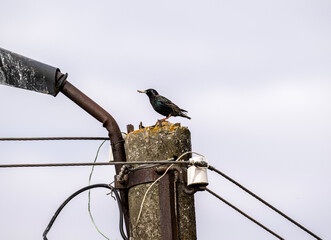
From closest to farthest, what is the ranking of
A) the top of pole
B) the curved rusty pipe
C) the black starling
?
the curved rusty pipe → the top of pole → the black starling

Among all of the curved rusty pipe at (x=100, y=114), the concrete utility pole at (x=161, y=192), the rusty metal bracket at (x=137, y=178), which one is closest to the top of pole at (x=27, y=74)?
the curved rusty pipe at (x=100, y=114)

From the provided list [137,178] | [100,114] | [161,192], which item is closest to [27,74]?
[100,114]

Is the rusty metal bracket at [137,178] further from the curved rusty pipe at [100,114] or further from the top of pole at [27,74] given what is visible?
the top of pole at [27,74]

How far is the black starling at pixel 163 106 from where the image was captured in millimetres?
9586

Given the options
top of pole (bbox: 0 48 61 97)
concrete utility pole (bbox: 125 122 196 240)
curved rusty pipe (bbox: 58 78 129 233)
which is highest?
top of pole (bbox: 0 48 61 97)

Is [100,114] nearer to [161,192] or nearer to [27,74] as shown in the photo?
[27,74]

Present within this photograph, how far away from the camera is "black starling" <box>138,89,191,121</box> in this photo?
959 cm

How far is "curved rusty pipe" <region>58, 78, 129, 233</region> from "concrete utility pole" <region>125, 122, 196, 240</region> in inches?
5.1

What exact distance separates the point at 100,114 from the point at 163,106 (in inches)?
121

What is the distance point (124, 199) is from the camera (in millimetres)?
6352

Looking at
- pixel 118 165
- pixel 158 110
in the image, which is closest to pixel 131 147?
pixel 118 165

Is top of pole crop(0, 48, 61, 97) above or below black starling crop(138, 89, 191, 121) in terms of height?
below

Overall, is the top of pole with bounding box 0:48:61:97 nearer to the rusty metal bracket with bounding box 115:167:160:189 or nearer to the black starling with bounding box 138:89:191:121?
the rusty metal bracket with bounding box 115:167:160:189

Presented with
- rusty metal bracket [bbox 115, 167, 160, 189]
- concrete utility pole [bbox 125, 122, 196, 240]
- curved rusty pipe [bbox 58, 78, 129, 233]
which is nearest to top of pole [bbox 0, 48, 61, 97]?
curved rusty pipe [bbox 58, 78, 129, 233]
